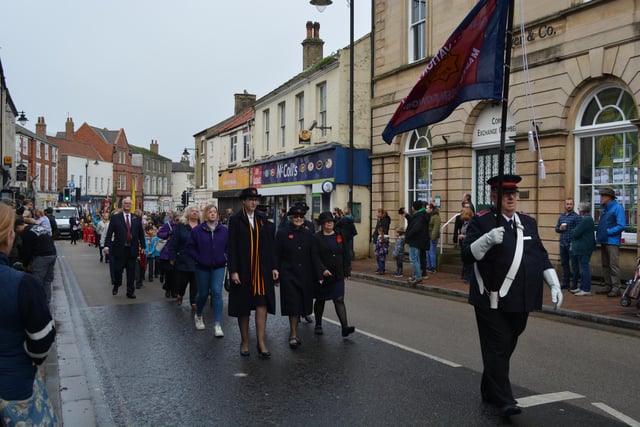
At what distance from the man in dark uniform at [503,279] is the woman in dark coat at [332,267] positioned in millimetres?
3008

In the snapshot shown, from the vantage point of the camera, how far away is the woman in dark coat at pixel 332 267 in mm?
7863

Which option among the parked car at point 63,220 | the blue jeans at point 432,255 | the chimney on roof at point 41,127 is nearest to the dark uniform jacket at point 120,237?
the blue jeans at point 432,255

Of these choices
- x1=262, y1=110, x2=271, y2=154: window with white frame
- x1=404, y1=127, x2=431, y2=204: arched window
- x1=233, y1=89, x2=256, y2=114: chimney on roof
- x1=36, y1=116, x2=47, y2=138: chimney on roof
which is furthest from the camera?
x1=36, y1=116, x2=47, y2=138: chimney on roof

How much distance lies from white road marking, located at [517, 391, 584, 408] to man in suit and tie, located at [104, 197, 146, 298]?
28.2 feet

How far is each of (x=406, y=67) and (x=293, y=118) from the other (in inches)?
383

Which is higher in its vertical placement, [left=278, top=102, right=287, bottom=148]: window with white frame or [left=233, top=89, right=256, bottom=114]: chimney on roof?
[left=233, top=89, right=256, bottom=114]: chimney on roof

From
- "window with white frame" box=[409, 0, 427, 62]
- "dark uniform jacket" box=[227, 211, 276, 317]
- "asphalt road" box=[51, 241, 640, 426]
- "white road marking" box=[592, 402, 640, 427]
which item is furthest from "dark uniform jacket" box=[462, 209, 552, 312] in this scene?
"window with white frame" box=[409, 0, 427, 62]

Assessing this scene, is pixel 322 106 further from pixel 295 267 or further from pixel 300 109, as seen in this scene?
pixel 295 267

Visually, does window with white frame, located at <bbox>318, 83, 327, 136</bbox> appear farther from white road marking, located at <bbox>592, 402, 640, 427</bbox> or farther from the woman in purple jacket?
white road marking, located at <bbox>592, 402, 640, 427</bbox>

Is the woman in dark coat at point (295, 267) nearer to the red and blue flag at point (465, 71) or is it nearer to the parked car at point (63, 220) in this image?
the red and blue flag at point (465, 71)

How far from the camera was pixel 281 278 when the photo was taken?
7.38 m

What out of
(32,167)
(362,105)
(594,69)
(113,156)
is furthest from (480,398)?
(113,156)

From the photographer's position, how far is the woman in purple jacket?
26.7ft

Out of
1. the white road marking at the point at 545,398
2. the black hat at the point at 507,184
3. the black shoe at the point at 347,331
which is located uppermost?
the black hat at the point at 507,184
